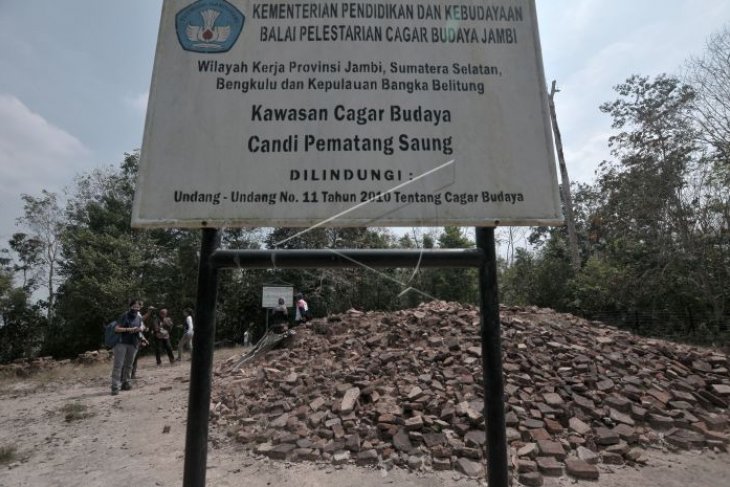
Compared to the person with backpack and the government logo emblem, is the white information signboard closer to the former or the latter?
the government logo emblem

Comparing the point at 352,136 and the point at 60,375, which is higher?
the point at 352,136

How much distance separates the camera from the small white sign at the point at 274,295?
1426 cm

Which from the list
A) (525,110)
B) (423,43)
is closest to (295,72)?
(423,43)

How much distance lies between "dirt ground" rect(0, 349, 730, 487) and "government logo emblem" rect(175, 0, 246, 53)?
4.14 metres

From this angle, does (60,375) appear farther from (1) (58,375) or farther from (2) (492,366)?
(2) (492,366)

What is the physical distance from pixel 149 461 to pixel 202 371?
435 cm

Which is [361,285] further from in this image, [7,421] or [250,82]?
[250,82]

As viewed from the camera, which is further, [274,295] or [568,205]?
[568,205]

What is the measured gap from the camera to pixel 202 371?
1.79 metres

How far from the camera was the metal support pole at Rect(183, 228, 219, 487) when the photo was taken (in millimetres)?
1724

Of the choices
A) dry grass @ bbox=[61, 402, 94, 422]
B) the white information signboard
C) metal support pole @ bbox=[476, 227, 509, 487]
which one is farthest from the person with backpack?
metal support pole @ bbox=[476, 227, 509, 487]

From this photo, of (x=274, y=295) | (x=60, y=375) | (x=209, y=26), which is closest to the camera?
(x=209, y=26)

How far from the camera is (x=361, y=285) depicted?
25.5 meters

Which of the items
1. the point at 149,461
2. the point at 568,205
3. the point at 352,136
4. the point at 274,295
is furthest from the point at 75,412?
the point at 568,205
